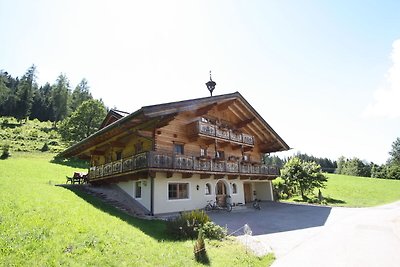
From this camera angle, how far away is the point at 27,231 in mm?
8836

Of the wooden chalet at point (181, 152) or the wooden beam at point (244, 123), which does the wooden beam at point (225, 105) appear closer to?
the wooden chalet at point (181, 152)

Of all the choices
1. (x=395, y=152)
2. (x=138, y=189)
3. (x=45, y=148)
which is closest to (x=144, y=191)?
(x=138, y=189)

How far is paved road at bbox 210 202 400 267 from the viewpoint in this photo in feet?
29.7

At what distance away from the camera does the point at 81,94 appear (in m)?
83.4

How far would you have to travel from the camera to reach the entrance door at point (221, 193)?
23069 mm

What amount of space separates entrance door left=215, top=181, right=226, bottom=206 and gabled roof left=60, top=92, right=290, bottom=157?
7.07 m

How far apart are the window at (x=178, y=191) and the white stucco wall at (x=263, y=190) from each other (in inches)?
529

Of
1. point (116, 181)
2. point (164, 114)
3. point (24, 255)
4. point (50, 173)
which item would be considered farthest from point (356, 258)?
point (50, 173)

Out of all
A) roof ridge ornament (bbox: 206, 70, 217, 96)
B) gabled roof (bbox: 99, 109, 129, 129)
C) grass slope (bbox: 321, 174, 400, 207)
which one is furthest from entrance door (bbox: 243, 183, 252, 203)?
gabled roof (bbox: 99, 109, 129, 129)

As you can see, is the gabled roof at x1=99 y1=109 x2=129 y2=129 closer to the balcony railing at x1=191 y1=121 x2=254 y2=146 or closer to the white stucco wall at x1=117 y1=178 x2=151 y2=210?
the white stucco wall at x1=117 y1=178 x2=151 y2=210

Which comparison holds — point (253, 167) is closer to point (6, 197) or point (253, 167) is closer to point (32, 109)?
point (6, 197)

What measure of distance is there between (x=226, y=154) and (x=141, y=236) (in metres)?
15.9

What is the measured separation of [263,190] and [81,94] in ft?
237

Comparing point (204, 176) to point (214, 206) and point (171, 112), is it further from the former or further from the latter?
point (171, 112)
